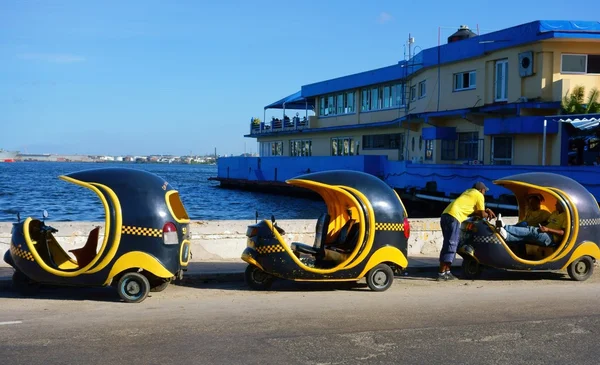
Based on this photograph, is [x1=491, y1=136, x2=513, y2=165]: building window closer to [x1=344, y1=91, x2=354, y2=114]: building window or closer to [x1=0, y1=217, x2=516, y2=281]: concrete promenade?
[x1=344, y1=91, x2=354, y2=114]: building window

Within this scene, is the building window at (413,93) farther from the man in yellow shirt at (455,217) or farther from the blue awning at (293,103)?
the man in yellow shirt at (455,217)

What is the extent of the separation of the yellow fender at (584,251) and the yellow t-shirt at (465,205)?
167cm

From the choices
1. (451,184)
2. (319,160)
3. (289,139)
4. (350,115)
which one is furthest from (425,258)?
(289,139)

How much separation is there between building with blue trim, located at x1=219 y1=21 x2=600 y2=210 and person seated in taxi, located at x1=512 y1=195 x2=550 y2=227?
12.6m

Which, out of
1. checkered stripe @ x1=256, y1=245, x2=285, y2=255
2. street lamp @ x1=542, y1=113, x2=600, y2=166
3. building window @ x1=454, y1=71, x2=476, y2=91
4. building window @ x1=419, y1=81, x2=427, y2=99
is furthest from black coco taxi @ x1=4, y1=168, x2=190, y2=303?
building window @ x1=419, y1=81, x2=427, y2=99

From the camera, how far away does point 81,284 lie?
29.6ft

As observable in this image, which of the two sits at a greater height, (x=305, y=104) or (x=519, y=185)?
(x=305, y=104)

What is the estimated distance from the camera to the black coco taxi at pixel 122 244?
29.5ft

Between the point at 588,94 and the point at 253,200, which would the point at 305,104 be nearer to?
the point at 253,200

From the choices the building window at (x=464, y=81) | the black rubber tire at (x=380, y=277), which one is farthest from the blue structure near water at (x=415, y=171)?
the black rubber tire at (x=380, y=277)

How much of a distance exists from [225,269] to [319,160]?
33.5 m

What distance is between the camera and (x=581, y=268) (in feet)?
37.6

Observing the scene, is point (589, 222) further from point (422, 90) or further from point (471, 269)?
point (422, 90)

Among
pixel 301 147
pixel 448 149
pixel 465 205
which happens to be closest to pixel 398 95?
pixel 448 149
